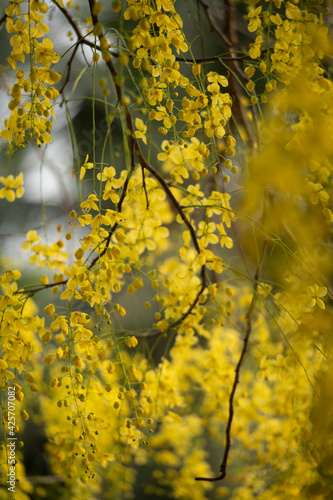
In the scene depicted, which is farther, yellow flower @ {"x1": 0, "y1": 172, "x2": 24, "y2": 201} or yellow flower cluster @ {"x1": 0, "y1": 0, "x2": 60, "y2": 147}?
yellow flower @ {"x1": 0, "y1": 172, "x2": 24, "y2": 201}

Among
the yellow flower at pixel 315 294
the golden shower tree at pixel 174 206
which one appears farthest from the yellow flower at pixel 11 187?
the yellow flower at pixel 315 294

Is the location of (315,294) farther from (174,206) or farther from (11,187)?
(11,187)

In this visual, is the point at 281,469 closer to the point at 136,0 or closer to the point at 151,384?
the point at 151,384

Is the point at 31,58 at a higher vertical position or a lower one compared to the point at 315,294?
higher

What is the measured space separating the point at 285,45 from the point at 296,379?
751mm

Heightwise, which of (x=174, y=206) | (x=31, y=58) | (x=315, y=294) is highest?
(x=31, y=58)

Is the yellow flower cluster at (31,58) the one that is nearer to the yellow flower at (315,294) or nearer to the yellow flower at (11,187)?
the yellow flower at (11,187)

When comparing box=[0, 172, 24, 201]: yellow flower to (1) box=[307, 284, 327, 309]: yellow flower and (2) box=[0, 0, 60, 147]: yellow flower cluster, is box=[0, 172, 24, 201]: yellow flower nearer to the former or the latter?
(2) box=[0, 0, 60, 147]: yellow flower cluster

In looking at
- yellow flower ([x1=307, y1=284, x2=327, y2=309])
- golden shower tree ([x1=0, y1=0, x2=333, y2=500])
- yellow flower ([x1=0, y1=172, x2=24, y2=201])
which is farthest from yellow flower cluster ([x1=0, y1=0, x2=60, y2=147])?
yellow flower ([x1=307, y1=284, x2=327, y2=309])

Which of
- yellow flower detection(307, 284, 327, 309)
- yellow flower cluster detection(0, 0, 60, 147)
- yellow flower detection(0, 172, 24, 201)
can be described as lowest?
yellow flower detection(307, 284, 327, 309)

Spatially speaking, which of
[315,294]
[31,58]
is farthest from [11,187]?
[315,294]

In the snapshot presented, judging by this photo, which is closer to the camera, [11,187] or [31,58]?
[31,58]

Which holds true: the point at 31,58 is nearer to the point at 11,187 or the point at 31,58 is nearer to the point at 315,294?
the point at 11,187

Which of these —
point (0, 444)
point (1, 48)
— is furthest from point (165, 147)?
point (1, 48)
